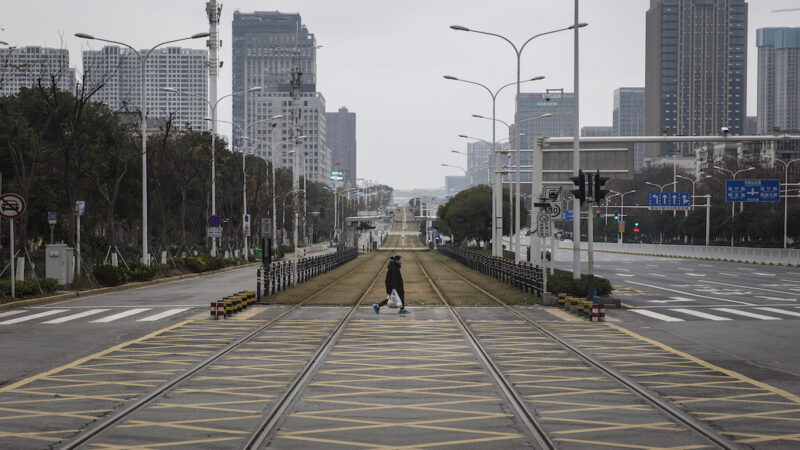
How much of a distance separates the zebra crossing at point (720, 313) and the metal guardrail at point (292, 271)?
12532 millimetres

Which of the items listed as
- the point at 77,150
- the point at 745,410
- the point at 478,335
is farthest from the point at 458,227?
the point at 745,410

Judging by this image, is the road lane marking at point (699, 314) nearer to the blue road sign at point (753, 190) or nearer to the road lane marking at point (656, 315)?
the road lane marking at point (656, 315)

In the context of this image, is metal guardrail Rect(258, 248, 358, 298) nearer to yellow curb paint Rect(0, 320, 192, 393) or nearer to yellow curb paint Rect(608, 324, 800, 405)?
yellow curb paint Rect(0, 320, 192, 393)

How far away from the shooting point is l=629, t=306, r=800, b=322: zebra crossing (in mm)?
24016

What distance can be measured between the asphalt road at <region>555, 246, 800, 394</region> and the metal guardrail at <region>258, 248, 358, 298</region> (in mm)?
12445

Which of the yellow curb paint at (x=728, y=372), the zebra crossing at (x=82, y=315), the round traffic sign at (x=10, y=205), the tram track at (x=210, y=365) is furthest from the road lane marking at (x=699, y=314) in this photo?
the round traffic sign at (x=10, y=205)

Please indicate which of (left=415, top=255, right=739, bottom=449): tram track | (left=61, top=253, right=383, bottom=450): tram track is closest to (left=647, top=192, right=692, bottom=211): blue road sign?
(left=415, top=255, right=739, bottom=449): tram track

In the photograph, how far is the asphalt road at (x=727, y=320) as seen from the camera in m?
15.4

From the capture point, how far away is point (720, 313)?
25.6 metres

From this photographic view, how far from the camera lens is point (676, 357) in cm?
1575

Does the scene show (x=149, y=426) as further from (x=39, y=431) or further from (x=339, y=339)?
(x=339, y=339)

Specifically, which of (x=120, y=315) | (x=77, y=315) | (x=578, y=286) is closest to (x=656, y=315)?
(x=578, y=286)

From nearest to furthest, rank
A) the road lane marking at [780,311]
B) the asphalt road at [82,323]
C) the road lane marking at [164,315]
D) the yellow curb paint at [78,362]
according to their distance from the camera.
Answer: the yellow curb paint at [78,362] → the asphalt road at [82,323] → the road lane marking at [164,315] → the road lane marking at [780,311]

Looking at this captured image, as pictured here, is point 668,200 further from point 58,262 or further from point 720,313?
point 58,262
